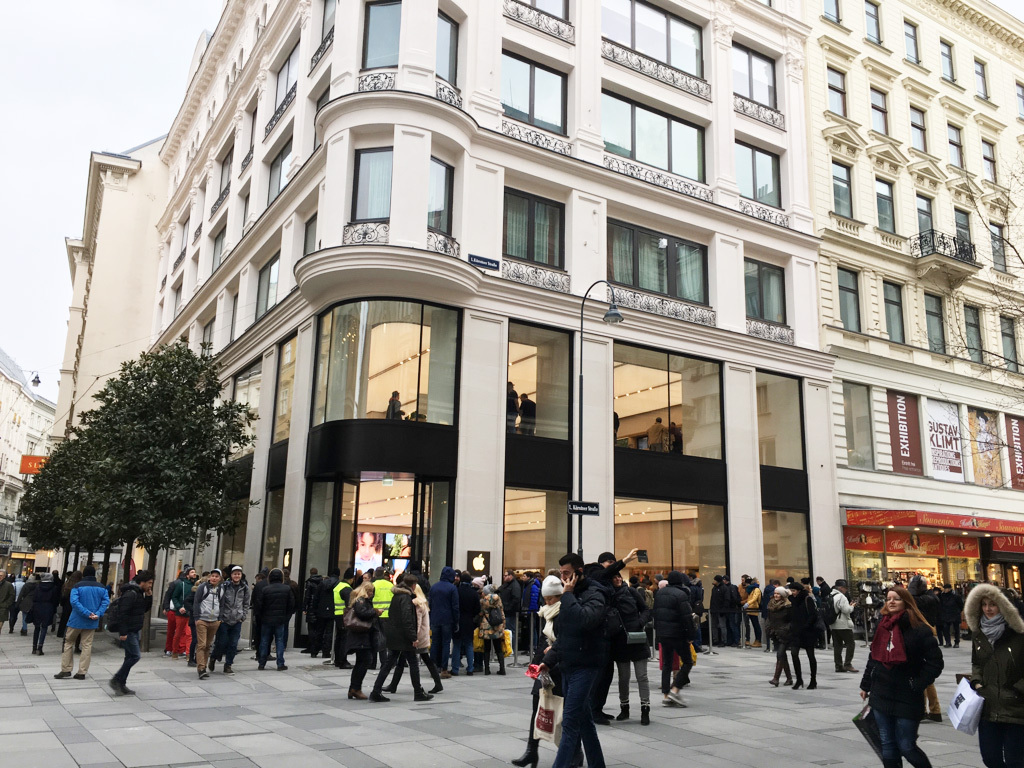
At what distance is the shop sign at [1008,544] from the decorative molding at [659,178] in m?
16.5

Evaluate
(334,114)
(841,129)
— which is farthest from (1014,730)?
(841,129)

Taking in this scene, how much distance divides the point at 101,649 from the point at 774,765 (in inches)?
660

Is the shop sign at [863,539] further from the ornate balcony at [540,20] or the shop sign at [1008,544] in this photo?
the ornate balcony at [540,20]

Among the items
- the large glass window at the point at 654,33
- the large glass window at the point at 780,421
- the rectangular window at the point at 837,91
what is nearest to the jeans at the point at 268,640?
the large glass window at the point at 780,421

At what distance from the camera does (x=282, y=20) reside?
2862 centimetres

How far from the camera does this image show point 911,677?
262 inches

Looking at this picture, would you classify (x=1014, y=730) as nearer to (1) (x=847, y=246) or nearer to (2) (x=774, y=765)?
(2) (x=774, y=765)

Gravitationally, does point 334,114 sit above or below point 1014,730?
above

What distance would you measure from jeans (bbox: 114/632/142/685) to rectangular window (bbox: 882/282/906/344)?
87.2 feet

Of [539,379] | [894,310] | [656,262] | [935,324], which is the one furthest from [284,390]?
[935,324]

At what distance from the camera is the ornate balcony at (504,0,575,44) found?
78.4 feet

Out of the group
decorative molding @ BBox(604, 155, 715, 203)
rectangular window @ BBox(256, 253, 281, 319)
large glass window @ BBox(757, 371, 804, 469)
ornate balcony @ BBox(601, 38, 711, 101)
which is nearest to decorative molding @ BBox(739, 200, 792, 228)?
decorative molding @ BBox(604, 155, 715, 203)

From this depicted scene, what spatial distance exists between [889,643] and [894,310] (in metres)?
26.4

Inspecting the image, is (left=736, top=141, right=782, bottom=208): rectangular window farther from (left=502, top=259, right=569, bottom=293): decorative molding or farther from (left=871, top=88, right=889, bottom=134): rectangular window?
(left=502, top=259, right=569, bottom=293): decorative molding
